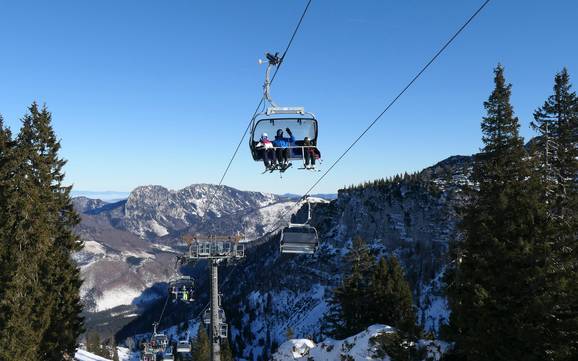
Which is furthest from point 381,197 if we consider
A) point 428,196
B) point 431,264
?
point 431,264

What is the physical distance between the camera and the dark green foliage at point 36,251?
25.5 m

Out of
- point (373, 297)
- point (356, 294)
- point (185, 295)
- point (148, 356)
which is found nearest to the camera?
point (185, 295)

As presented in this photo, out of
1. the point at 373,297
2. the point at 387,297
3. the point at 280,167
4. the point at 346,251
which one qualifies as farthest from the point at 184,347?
the point at 346,251

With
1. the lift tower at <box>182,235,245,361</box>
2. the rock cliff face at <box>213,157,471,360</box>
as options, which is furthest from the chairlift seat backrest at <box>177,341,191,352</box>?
the rock cliff face at <box>213,157,471,360</box>

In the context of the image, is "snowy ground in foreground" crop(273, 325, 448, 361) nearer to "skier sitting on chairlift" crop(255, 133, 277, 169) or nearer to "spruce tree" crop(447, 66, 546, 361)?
"spruce tree" crop(447, 66, 546, 361)

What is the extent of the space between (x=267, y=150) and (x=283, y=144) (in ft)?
2.27

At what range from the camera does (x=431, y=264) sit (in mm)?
137250

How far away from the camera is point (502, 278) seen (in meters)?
22.4

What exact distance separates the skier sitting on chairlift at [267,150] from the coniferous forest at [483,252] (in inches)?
446

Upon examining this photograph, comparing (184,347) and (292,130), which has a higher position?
(292,130)

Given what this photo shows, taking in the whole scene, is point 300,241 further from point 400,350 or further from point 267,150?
point 400,350

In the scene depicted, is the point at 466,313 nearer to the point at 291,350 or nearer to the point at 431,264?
the point at 291,350

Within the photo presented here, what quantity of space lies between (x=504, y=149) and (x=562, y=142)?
8821mm

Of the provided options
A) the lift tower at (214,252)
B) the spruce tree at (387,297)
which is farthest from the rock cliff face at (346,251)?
the lift tower at (214,252)
